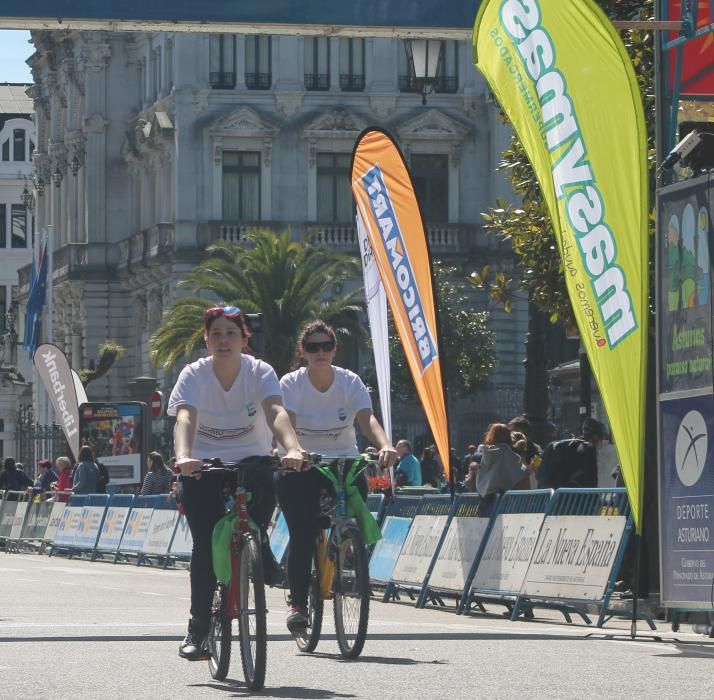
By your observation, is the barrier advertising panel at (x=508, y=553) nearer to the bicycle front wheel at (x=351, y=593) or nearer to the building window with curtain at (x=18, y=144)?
the bicycle front wheel at (x=351, y=593)

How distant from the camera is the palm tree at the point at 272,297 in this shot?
180ft

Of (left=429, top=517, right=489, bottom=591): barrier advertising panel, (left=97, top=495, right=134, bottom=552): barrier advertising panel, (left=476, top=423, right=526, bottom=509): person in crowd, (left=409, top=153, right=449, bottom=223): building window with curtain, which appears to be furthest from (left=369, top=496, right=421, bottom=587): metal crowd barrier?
(left=409, top=153, right=449, bottom=223): building window with curtain

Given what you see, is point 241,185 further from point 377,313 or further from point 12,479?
point 377,313

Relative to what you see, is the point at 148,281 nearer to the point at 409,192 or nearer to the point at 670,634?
the point at 409,192

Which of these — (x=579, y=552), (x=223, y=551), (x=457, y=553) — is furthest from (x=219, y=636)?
(x=457, y=553)

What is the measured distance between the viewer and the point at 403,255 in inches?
730

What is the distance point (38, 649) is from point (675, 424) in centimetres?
381

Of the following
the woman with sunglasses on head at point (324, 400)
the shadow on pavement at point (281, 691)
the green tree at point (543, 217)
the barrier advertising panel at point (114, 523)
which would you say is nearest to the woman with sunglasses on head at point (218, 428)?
the shadow on pavement at point (281, 691)

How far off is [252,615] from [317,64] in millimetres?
57806

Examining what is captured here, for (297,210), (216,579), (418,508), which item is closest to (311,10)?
(418,508)

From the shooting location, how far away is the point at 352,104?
6706 cm

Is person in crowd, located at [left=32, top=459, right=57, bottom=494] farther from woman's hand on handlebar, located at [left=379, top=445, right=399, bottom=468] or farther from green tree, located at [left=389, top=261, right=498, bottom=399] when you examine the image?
woman's hand on handlebar, located at [left=379, top=445, right=399, bottom=468]

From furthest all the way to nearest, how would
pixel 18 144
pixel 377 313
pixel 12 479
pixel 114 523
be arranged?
pixel 18 144 → pixel 12 479 → pixel 114 523 → pixel 377 313

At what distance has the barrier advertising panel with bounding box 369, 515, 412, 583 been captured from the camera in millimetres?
18469
